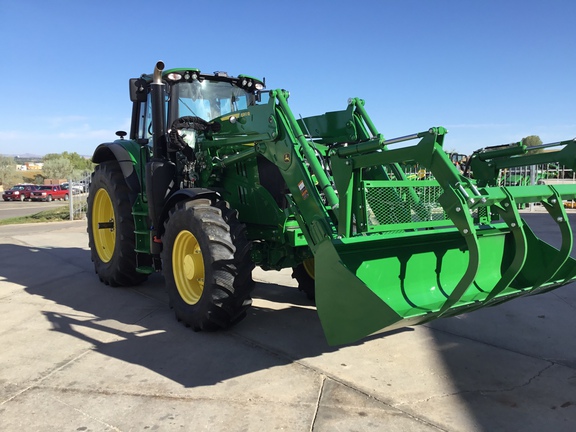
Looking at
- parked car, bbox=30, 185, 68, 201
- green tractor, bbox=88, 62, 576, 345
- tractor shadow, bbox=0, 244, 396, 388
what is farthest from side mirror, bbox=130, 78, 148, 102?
parked car, bbox=30, 185, 68, 201

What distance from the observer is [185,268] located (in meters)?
4.68

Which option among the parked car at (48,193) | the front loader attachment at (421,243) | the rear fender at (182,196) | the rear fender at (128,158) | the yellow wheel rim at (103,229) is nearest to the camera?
the front loader attachment at (421,243)

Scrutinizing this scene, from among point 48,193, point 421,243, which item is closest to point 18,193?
point 48,193

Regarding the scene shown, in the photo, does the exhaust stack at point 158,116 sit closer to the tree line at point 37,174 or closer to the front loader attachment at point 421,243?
the front loader attachment at point 421,243

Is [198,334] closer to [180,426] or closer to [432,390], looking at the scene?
[180,426]

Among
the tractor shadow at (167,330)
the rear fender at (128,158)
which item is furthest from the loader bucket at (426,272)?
the rear fender at (128,158)

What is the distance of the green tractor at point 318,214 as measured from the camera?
3.15 meters

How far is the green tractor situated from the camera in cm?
315

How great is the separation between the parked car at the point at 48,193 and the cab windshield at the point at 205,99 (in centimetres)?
3600

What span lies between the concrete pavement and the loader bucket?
1.76ft

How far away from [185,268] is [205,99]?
2.19m

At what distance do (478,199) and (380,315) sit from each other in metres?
0.94

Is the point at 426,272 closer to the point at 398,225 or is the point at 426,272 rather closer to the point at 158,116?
the point at 398,225

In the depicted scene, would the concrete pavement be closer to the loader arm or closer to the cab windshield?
the loader arm
